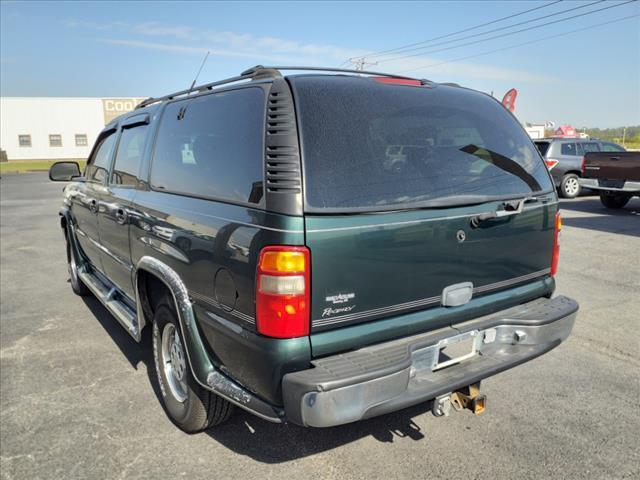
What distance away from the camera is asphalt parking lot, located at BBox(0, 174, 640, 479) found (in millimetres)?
2633

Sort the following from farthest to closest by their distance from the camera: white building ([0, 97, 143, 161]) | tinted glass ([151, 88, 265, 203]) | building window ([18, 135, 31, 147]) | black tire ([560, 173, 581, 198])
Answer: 1. building window ([18, 135, 31, 147])
2. white building ([0, 97, 143, 161])
3. black tire ([560, 173, 581, 198])
4. tinted glass ([151, 88, 265, 203])

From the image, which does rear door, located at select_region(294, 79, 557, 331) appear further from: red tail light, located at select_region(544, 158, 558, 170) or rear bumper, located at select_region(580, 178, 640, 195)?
red tail light, located at select_region(544, 158, 558, 170)

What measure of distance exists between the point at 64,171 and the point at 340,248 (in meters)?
4.24

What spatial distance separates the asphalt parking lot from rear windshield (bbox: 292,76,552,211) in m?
1.43

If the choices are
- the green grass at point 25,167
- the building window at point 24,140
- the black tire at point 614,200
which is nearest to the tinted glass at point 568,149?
the black tire at point 614,200

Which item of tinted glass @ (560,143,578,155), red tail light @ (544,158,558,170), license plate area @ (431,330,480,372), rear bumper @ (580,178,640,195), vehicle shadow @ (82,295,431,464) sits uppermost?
tinted glass @ (560,143,578,155)

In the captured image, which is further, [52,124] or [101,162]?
[52,124]

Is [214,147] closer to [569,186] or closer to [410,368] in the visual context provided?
[410,368]

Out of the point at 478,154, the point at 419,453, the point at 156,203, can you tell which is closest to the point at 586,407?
the point at 419,453

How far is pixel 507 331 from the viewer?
2744mm

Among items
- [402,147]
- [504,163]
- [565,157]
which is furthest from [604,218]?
[402,147]

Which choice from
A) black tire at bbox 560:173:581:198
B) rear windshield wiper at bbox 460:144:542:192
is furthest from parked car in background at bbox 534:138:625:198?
rear windshield wiper at bbox 460:144:542:192

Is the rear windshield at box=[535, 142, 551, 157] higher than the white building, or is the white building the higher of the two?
the white building

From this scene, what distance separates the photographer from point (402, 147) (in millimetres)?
2496
